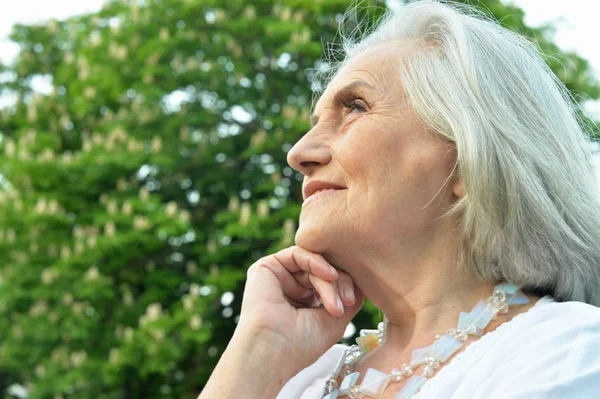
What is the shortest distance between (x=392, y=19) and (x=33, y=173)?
24.2 feet

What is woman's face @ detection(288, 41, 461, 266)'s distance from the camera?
1.65 metres

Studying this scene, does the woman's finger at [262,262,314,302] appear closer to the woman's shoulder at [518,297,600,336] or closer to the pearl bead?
the pearl bead

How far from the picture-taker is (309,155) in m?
1.76

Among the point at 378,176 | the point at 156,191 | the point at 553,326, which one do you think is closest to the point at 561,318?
the point at 553,326

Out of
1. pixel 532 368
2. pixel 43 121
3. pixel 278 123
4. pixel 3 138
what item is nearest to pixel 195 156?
pixel 278 123

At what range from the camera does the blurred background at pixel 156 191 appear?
794cm

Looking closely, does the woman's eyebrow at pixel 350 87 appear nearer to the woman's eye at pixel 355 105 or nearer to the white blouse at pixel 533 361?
the woman's eye at pixel 355 105

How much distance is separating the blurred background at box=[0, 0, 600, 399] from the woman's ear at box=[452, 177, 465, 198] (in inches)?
221

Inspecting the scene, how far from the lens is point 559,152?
165cm

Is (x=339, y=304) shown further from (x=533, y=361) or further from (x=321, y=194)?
(x=533, y=361)

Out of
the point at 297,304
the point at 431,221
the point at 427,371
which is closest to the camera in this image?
the point at 427,371

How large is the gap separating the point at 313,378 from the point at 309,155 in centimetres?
58

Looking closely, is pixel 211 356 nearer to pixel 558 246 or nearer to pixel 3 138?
pixel 3 138

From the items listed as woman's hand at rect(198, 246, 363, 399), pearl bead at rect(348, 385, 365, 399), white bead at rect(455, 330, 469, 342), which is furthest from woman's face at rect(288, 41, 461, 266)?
pearl bead at rect(348, 385, 365, 399)
